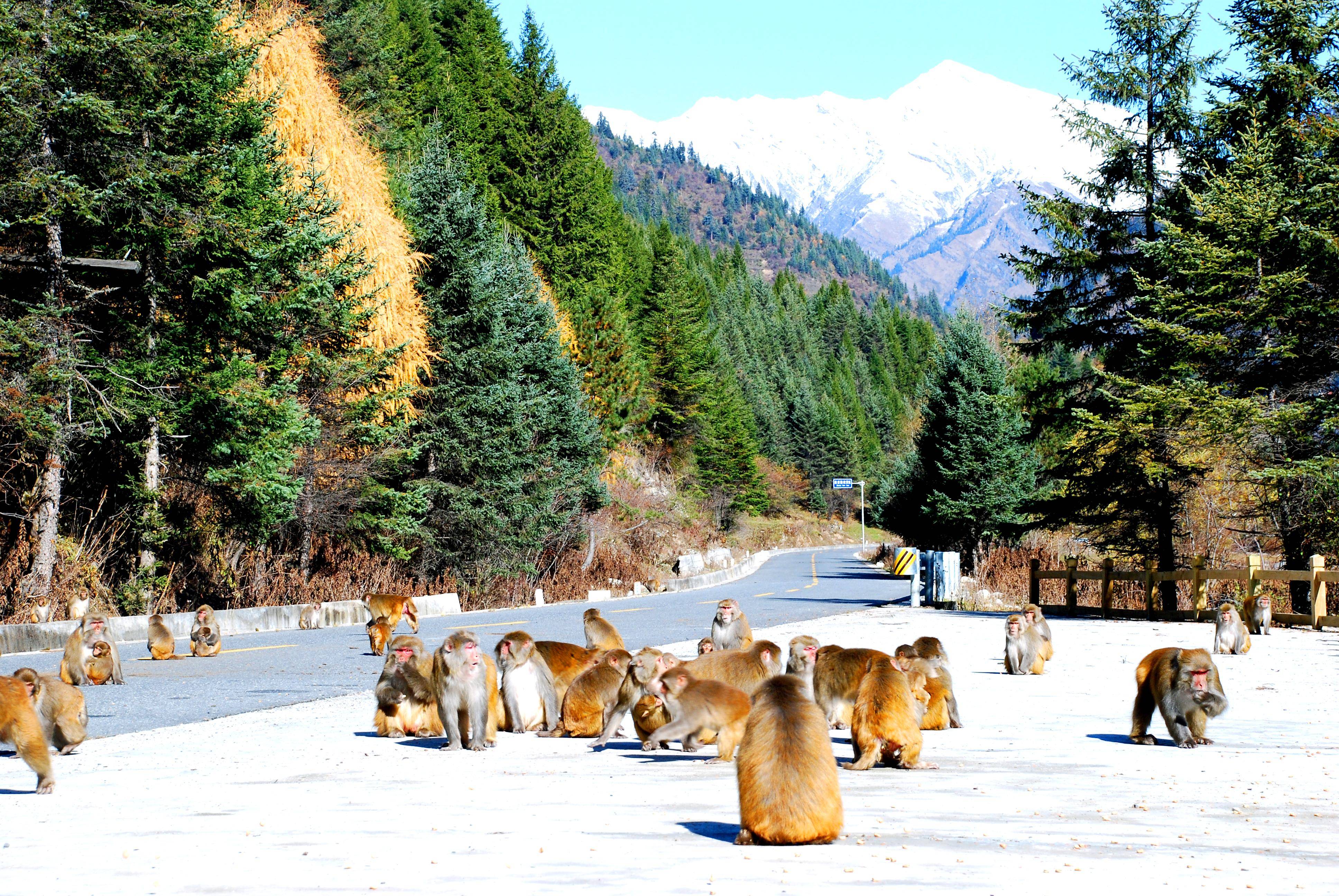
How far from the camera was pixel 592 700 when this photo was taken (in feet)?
34.9

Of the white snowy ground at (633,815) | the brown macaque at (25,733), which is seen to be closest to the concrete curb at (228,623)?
the white snowy ground at (633,815)

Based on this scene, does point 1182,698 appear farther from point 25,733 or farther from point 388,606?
point 388,606

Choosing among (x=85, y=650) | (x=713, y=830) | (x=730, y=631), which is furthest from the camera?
(x=85, y=650)

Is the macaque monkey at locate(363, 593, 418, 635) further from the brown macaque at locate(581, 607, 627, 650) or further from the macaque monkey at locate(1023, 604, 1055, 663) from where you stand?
the macaque monkey at locate(1023, 604, 1055, 663)

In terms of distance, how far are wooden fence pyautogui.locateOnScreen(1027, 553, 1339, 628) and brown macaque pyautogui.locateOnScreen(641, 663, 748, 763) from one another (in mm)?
19895

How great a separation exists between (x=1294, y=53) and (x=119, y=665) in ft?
96.8

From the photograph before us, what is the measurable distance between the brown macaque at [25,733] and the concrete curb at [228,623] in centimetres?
1156

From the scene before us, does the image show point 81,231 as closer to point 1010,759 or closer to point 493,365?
point 493,365

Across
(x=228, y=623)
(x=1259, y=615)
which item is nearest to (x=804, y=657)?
(x=228, y=623)

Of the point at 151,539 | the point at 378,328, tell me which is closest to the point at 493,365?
the point at 378,328

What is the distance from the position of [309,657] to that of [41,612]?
5.19 metres

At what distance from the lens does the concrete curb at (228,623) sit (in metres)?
18.4

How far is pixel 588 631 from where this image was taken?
14.5 meters

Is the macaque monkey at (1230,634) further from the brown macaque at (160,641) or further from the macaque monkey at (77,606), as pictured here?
the macaque monkey at (77,606)
